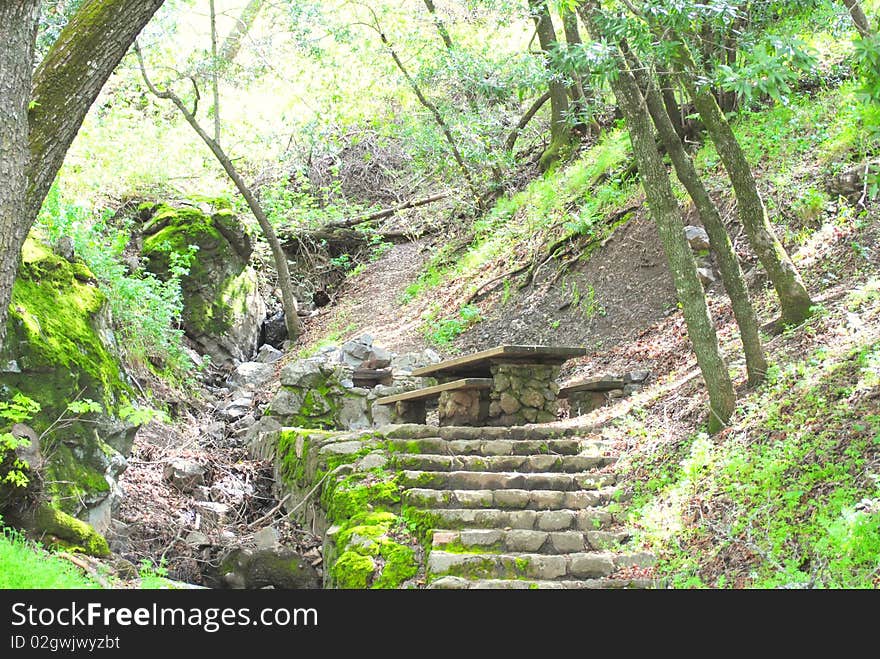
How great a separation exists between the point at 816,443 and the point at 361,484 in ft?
10.9

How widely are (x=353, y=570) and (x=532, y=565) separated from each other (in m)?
1.20

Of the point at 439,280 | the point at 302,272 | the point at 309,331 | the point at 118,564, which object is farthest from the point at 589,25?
the point at 302,272

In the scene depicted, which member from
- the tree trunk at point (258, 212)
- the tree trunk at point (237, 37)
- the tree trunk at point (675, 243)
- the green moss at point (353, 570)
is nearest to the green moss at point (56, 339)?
the green moss at point (353, 570)

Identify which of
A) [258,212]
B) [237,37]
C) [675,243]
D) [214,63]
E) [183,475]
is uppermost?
[237,37]

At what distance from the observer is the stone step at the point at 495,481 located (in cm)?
625

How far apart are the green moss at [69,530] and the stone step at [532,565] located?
7.53ft

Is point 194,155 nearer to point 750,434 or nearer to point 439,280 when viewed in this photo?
point 439,280

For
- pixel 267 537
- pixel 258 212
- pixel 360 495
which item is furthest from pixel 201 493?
pixel 258 212

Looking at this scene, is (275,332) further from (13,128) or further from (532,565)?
(13,128)

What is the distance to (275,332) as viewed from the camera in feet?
51.9

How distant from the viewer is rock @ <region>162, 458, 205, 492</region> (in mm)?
7867

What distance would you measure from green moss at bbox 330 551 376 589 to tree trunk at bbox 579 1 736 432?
9.14 feet

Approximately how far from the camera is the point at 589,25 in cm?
646
